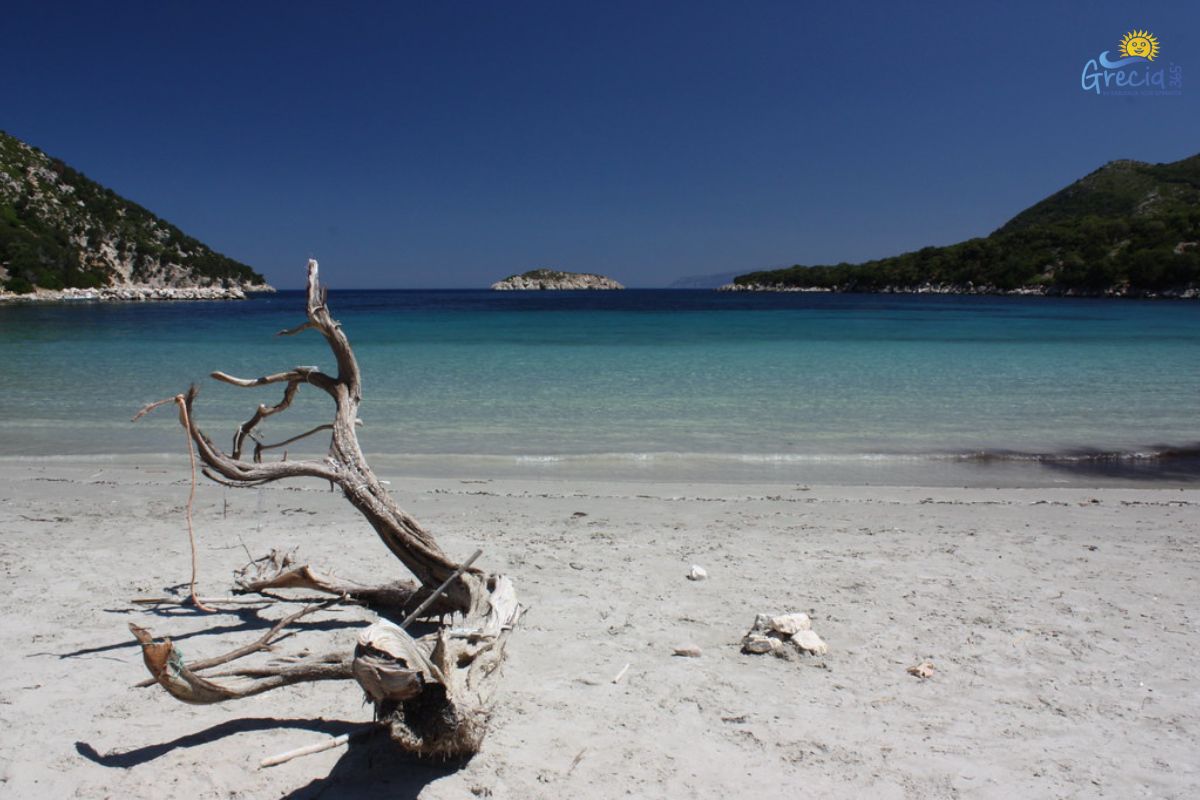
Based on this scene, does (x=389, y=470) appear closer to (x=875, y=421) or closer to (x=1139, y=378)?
(x=875, y=421)

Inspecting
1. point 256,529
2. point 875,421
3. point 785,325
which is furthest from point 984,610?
point 785,325

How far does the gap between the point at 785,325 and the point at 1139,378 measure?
26.3 metres

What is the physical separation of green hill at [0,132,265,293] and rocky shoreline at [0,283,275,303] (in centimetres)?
110

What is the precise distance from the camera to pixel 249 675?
133 inches

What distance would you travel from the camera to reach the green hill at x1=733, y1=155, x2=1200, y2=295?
76875mm

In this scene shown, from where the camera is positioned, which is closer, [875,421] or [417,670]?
[417,670]

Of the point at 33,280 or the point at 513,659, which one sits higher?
the point at 33,280

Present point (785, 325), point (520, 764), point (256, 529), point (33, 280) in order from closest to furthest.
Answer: point (520, 764)
point (256, 529)
point (785, 325)
point (33, 280)

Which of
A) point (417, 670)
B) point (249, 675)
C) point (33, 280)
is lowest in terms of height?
point (249, 675)

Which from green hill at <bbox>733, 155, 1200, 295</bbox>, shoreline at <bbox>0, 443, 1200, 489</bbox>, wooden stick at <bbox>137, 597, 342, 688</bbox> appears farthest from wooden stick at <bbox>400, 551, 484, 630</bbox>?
green hill at <bbox>733, 155, 1200, 295</bbox>

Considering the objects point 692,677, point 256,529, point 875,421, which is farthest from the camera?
point 875,421

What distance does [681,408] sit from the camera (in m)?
14.4

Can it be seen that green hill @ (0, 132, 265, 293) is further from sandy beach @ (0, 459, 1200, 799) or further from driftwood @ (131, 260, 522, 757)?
driftwood @ (131, 260, 522, 757)

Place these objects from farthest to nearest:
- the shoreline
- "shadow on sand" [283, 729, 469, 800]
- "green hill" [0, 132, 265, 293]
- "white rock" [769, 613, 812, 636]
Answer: "green hill" [0, 132, 265, 293]
the shoreline
"white rock" [769, 613, 812, 636]
"shadow on sand" [283, 729, 469, 800]
